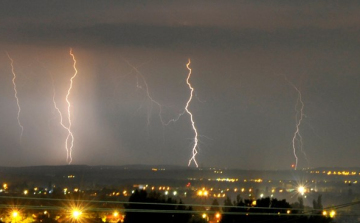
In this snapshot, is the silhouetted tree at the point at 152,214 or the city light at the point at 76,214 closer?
the silhouetted tree at the point at 152,214

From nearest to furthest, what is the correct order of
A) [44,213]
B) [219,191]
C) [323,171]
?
1. [44,213]
2. [219,191]
3. [323,171]

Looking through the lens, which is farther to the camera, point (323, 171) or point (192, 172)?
point (192, 172)

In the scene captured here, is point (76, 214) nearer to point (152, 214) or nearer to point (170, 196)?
point (152, 214)

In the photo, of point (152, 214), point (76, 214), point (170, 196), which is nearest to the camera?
point (152, 214)

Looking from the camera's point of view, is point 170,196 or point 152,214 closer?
point 152,214

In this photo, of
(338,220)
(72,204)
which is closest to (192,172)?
(338,220)

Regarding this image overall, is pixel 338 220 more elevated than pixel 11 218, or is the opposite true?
pixel 338 220

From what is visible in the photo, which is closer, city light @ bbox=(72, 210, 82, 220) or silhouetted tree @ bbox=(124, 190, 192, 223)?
silhouetted tree @ bbox=(124, 190, 192, 223)

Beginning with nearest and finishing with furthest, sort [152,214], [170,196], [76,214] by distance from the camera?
1. [152,214]
2. [76,214]
3. [170,196]

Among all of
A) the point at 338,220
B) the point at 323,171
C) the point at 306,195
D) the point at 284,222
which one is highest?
the point at 323,171

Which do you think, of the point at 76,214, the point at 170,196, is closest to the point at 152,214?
the point at 76,214

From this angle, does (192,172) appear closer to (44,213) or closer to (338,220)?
(338,220)
